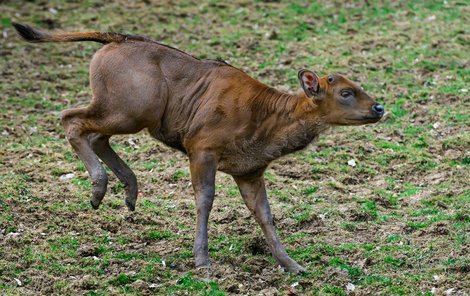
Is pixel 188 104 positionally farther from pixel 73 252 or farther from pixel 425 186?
pixel 425 186

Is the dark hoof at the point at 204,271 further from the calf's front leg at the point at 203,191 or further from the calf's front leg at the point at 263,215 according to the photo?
the calf's front leg at the point at 263,215

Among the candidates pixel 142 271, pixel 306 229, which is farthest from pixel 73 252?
pixel 306 229

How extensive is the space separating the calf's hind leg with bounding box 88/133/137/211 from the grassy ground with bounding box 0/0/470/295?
0.43m

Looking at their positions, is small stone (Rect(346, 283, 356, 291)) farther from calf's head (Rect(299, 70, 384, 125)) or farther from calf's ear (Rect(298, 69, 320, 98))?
calf's ear (Rect(298, 69, 320, 98))

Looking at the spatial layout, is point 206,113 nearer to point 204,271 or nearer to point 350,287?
point 204,271

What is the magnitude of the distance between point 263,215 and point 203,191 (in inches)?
26.1

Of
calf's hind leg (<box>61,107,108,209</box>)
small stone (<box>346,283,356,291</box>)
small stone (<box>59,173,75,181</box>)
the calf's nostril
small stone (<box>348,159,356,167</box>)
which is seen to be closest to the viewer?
small stone (<box>346,283,356,291</box>)

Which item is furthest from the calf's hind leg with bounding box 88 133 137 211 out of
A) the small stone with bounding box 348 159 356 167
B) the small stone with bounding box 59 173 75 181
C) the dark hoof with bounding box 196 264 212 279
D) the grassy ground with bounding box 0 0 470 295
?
the small stone with bounding box 348 159 356 167

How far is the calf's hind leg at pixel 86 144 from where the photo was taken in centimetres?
902

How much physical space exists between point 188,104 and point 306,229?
1.87 metres

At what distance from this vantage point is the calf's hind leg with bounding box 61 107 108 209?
29.6 feet

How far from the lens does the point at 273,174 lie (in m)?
11.4

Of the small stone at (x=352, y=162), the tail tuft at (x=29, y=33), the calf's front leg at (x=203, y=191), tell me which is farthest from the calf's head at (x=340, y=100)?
the small stone at (x=352, y=162)

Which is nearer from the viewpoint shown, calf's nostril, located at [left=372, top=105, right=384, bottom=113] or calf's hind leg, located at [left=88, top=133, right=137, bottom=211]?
calf's nostril, located at [left=372, top=105, right=384, bottom=113]
